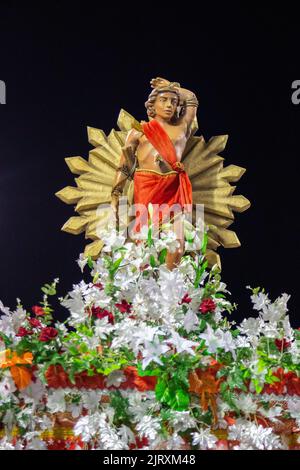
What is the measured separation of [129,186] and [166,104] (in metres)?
0.42

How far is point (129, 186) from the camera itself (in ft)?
11.0

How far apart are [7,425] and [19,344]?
0.62 feet

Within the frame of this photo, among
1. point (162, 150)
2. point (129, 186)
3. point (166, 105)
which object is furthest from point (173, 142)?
point (129, 186)

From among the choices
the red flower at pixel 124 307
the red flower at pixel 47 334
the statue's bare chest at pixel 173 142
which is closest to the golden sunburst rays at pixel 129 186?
the statue's bare chest at pixel 173 142

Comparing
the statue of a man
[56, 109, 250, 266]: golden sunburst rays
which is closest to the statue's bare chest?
the statue of a man

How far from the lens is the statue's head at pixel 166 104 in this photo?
334 cm

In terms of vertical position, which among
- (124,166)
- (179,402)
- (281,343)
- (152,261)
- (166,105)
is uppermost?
(166,105)

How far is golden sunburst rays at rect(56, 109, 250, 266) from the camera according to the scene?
134 inches

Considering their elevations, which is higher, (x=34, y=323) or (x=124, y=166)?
(x=124, y=166)

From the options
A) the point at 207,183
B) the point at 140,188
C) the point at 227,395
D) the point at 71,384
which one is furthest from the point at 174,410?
the point at 207,183

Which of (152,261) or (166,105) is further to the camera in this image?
(166,105)

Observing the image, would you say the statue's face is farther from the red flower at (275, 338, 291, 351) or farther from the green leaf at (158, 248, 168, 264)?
the red flower at (275, 338, 291, 351)

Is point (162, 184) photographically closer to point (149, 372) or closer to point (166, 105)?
point (166, 105)

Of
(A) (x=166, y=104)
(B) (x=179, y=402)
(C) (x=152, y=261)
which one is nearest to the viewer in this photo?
(B) (x=179, y=402)
